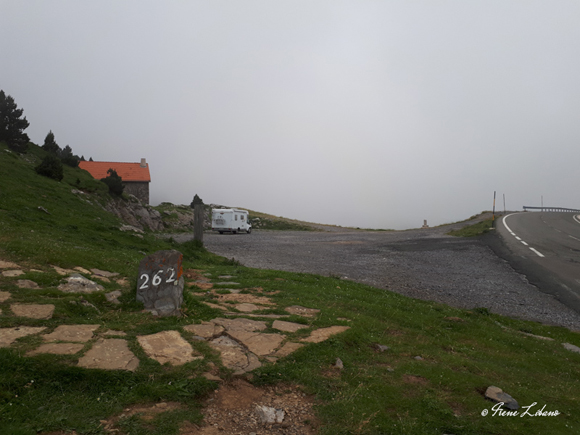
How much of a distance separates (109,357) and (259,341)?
2.44 metres

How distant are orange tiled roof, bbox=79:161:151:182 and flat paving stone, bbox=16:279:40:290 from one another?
5623cm

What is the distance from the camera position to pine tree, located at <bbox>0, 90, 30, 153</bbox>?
34.0 metres

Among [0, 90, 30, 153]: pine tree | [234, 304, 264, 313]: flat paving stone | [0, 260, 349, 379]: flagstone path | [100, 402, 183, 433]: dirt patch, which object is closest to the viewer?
[100, 402, 183, 433]: dirt patch

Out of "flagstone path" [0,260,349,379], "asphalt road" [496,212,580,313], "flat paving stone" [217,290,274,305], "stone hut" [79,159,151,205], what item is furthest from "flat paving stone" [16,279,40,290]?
"stone hut" [79,159,151,205]

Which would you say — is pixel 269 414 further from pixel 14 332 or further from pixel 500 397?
pixel 14 332

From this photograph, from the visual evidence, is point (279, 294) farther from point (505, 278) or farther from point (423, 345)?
point (505, 278)

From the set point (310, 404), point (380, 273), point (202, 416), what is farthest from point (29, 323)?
point (380, 273)

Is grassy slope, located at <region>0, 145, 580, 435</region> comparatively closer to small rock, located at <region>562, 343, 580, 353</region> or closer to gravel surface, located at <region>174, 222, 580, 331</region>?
small rock, located at <region>562, 343, 580, 353</region>

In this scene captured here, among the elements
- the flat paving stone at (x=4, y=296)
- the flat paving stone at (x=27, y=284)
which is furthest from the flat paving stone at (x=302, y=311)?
the flat paving stone at (x=4, y=296)

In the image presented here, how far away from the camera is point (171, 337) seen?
6078 mm

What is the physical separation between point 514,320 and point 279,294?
23.6 feet

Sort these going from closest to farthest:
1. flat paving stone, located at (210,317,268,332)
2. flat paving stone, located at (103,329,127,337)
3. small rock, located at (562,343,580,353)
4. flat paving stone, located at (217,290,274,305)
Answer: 1. flat paving stone, located at (103,329,127,337)
2. flat paving stone, located at (210,317,268,332)
3. small rock, located at (562,343,580,353)
4. flat paving stone, located at (217,290,274,305)

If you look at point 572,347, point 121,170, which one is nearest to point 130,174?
point 121,170

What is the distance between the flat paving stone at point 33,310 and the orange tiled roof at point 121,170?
189 ft
